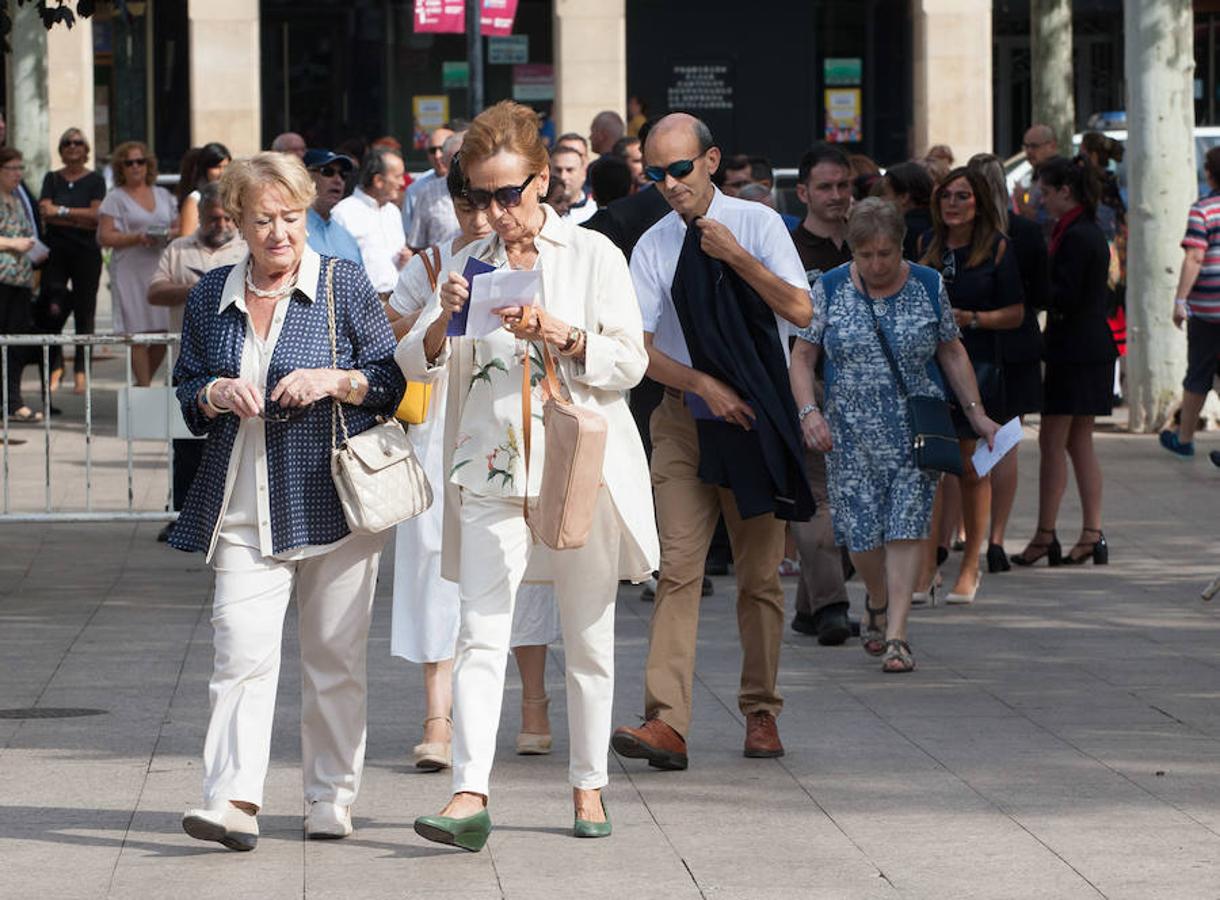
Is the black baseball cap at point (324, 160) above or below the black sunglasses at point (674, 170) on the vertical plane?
above

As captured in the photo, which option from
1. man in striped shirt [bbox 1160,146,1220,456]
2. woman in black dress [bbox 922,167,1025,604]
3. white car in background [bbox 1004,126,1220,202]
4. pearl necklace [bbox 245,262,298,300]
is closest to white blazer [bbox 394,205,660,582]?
pearl necklace [bbox 245,262,298,300]

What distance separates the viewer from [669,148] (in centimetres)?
760

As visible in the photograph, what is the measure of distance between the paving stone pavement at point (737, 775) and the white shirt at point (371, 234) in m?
2.98

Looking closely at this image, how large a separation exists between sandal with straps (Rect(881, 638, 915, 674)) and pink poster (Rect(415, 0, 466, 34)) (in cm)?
1683

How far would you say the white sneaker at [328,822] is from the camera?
21.9ft

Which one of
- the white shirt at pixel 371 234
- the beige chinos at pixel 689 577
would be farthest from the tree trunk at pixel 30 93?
the beige chinos at pixel 689 577

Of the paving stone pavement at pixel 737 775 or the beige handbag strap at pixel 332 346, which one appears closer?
the paving stone pavement at pixel 737 775

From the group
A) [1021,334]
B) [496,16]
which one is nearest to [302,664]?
[1021,334]

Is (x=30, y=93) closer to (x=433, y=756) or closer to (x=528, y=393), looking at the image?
(x=433, y=756)

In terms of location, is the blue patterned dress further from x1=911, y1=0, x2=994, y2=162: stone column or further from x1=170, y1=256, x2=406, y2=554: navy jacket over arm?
x1=911, y1=0, x2=994, y2=162: stone column

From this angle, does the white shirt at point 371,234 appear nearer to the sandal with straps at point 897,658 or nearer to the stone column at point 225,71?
the sandal with straps at point 897,658

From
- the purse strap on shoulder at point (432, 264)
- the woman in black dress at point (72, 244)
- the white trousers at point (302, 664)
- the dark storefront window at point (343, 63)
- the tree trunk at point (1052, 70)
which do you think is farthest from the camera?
the dark storefront window at point (343, 63)

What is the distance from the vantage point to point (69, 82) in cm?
3353

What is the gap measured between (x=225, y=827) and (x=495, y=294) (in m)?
1.54
